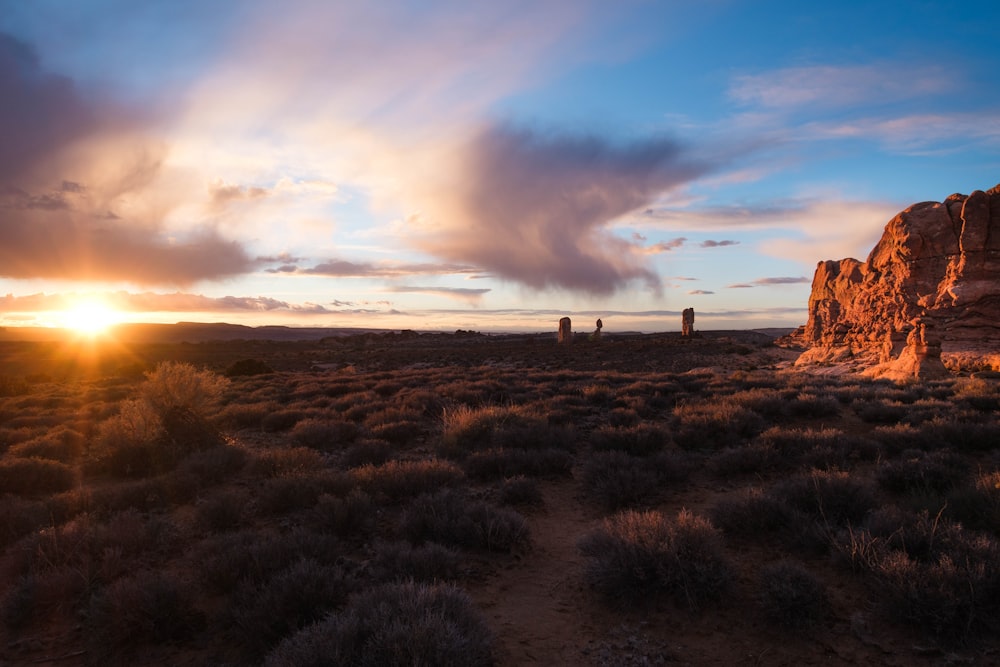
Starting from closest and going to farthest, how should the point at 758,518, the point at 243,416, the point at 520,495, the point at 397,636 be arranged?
the point at 397,636 → the point at 758,518 → the point at 520,495 → the point at 243,416

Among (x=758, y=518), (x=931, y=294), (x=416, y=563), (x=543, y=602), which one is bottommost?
(x=543, y=602)

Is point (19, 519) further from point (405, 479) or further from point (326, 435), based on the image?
point (326, 435)

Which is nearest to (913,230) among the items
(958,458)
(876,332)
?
(876,332)

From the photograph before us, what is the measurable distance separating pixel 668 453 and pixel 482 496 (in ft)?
10.1

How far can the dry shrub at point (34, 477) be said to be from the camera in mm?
7910

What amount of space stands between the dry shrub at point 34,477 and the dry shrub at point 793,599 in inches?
385

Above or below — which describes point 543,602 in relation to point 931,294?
below

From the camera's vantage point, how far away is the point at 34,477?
8102 millimetres

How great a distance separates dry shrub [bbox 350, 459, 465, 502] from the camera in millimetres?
6863

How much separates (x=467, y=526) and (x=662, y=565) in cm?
207

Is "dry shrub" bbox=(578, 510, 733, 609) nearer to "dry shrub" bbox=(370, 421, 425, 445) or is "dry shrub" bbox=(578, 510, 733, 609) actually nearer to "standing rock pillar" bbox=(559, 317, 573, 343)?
"dry shrub" bbox=(370, 421, 425, 445)

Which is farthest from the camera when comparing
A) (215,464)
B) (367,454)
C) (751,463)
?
(367,454)

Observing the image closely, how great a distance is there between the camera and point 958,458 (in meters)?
6.93

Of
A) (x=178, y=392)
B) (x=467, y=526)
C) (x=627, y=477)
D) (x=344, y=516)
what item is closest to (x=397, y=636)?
(x=467, y=526)
